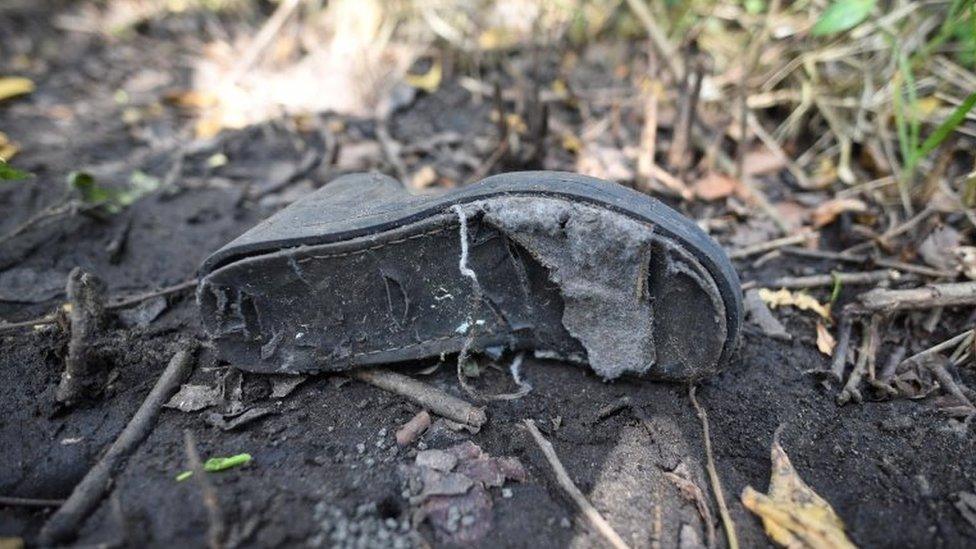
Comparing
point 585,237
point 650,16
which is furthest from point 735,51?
point 585,237

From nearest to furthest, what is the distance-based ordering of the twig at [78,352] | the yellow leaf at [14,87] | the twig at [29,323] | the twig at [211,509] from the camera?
the twig at [211,509] → the twig at [78,352] → the twig at [29,323] → the yellow leaf at [14,87]

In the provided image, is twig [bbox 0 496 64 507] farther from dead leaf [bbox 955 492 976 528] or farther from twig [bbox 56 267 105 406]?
dead leaf [bbox 955 492 976 528]

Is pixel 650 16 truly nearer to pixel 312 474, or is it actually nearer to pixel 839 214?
pixel 839 214

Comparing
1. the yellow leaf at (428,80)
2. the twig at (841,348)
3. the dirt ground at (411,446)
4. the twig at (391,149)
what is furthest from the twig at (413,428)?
Answer: the yellow leaf at (428,80)

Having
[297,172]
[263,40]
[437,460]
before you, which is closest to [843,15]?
[437,460]

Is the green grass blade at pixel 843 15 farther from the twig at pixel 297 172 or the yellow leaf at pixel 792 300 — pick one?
the twig at pixel 297 172

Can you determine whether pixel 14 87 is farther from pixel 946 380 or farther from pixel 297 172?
pixel 946 380

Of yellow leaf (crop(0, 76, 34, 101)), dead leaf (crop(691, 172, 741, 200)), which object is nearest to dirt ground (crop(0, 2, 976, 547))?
dead leaf (crop(691, 172, 741, 200))
